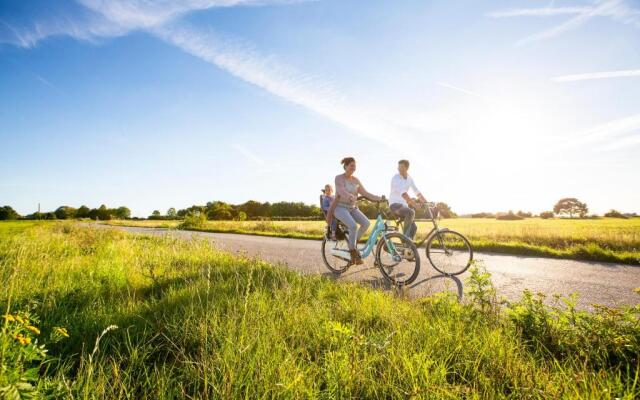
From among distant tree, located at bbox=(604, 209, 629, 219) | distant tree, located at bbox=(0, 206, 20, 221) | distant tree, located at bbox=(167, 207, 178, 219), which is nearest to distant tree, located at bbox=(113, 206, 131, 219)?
distant tree, located at bbox=(0, 206, 20, 221)

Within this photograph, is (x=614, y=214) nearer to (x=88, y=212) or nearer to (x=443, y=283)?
(x=443, y=283)

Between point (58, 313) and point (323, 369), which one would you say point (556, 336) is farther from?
point (58, 313)

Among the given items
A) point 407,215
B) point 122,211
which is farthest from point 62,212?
point 407,215

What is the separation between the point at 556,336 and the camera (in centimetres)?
289

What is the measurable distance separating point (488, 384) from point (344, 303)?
6.11 ft

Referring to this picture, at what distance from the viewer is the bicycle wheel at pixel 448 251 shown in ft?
24.2

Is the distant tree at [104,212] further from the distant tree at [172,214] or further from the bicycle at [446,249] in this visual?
the bicycle at [446,249]

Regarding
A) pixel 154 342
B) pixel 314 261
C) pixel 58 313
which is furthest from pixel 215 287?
pixel 314 261

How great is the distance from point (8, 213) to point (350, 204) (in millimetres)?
73246

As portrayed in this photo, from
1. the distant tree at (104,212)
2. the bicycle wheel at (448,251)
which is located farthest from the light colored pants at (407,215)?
the distant tree at (104,212)

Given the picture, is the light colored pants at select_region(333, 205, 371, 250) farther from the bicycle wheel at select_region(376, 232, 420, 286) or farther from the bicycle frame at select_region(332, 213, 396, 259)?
the bicycle wheel at select_region(376, 232, 420, 286)

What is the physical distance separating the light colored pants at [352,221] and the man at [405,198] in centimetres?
121

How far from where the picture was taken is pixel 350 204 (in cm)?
718

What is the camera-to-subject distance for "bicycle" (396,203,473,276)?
24.2ft
